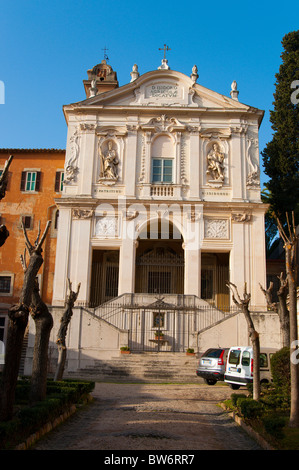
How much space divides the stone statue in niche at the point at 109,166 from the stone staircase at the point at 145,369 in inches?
484

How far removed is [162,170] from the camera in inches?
1284

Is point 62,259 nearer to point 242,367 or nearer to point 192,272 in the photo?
point 192,272

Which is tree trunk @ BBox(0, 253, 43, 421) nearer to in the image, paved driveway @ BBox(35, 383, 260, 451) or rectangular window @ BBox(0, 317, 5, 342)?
paved driveway @ BBox(35, 383, 260, 451)

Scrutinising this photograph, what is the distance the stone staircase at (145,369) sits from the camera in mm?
22359

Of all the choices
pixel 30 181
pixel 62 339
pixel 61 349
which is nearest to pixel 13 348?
pixel 61 349

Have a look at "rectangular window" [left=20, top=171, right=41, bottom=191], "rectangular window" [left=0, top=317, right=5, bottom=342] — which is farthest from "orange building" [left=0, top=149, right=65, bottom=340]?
"rectangular window" [left=0, top=317, right=5, bottom=342]

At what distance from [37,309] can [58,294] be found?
17.6m

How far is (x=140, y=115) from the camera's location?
110 feet

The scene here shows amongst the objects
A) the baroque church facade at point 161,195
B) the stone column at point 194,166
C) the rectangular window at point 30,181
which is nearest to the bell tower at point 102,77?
the baroque church facade at point 161,195

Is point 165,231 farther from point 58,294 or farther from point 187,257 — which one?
point 58,294

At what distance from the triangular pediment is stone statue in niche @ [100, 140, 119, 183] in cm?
356

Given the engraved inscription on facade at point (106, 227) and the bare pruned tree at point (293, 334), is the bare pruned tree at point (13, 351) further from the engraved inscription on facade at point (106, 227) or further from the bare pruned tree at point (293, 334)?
the engraved inscription on facade at point (106, 227)
